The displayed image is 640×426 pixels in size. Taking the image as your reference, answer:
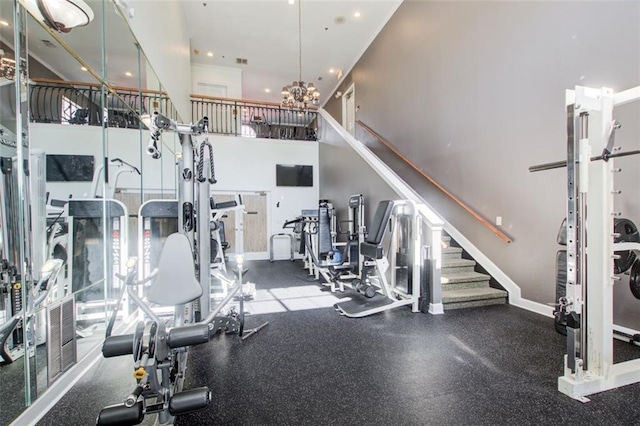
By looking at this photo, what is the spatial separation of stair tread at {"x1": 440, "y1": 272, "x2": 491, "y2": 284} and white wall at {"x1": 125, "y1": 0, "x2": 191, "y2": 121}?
16.9 feet

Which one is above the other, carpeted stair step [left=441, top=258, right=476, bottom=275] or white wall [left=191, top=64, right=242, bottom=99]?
white wall [left=191, top=64, right=242, bottom=99]

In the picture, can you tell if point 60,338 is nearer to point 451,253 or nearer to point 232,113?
point 451,253

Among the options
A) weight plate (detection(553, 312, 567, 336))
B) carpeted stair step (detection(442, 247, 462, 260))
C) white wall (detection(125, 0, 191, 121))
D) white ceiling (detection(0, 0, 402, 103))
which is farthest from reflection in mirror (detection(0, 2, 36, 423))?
carpeted stair step (detection(442, 247, 462, 260))

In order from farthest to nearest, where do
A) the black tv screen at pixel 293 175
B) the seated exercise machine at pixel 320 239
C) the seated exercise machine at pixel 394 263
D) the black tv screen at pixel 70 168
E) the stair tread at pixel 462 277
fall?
the black tv screen at pixel 293 175 < the seated exercise machine at pixel 320 239 < the stair tread at pixel 462 277 < the seated exercise machine at pixel 394 263 < the black tv screen at pixel 70 168

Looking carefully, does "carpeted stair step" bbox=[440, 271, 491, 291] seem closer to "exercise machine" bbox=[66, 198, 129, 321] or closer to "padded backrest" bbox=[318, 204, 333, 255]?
"padded backrest" bbox=[318, 204, 333, 255]

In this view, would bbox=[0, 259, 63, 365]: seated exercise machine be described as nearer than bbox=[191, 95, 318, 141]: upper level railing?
Yes

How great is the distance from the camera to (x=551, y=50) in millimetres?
3303

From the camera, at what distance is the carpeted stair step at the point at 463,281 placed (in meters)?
3.83

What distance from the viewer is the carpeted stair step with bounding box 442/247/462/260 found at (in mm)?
4371

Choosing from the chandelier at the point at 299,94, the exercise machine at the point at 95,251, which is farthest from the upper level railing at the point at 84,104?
the chandelier at the point at 299,94

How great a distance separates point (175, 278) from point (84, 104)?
2011mm

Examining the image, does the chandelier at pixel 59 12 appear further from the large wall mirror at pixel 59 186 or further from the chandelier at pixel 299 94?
the chandelier at pixel 299 94

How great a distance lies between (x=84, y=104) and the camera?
105 inches

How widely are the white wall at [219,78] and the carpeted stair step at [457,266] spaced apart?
8506mm
